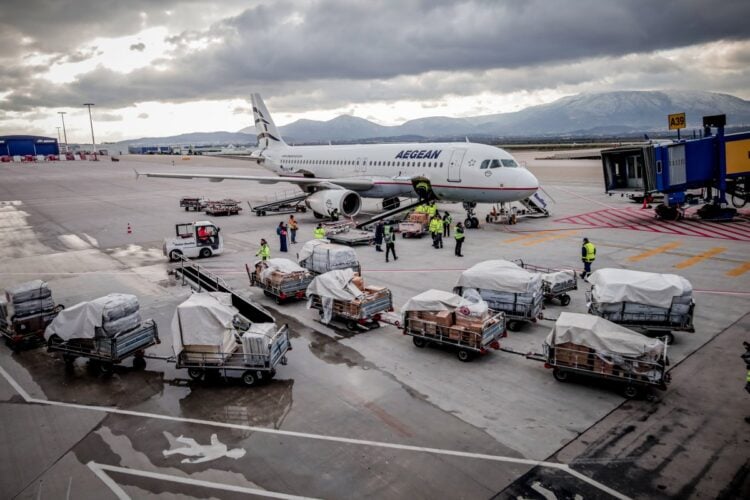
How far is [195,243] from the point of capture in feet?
85.1

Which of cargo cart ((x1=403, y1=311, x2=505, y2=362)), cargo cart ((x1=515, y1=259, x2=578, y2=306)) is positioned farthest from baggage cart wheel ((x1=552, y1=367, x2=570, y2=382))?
cargo cart ((x1=515, y1=259, x2=578, y2=306))

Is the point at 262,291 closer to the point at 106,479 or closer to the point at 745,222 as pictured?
the point at 106,479

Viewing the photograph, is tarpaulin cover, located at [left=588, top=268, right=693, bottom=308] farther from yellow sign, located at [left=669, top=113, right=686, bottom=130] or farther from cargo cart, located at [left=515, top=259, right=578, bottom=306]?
yellow sign, located at [left=669, top=113, right=686, bottom=130]

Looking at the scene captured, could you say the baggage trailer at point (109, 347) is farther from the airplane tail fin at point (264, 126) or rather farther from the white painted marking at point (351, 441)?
the airplane tail fin at point (264, 126)

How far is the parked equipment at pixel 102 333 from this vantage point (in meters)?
13.2

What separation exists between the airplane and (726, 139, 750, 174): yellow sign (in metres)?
14.4

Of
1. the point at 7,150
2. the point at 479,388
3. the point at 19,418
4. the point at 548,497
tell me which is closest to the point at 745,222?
the point at 479,388

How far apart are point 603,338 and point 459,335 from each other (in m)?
3.69

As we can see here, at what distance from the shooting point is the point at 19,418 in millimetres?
11391

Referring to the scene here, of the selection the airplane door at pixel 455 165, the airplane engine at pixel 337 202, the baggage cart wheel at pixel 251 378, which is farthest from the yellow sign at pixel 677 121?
the baggage cart wheel at pixel 251 378

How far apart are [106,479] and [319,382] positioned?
510 cm

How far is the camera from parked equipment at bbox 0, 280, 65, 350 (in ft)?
50.4

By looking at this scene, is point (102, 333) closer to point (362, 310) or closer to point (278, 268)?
point (278, 268)

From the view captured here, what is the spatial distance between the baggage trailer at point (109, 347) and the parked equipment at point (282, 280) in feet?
16.8
